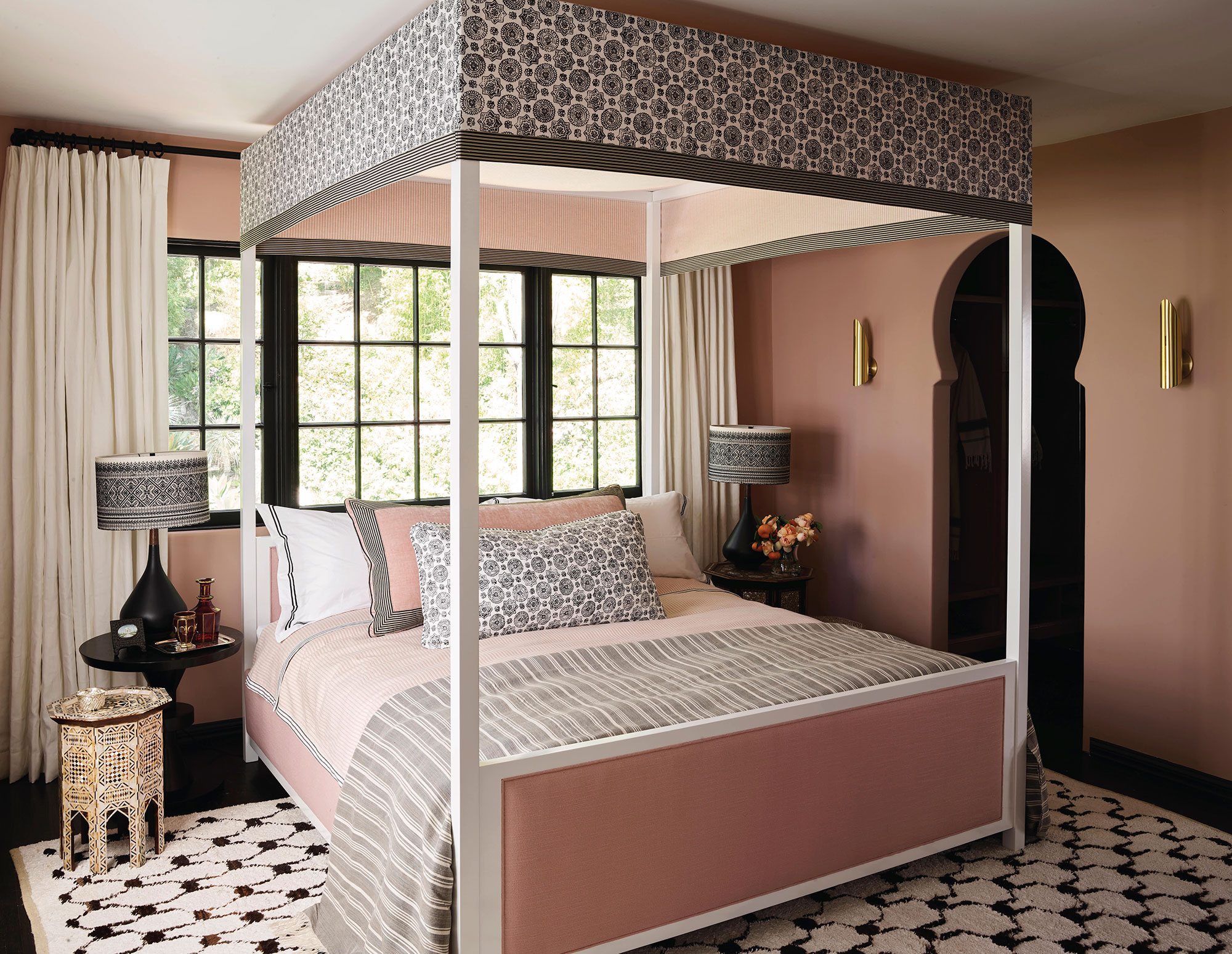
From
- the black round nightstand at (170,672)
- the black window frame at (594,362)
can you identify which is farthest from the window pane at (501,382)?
the black round nightstand at (170,672)

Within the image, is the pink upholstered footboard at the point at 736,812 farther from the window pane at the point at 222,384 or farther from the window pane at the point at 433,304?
the window pane at the point at 433,304

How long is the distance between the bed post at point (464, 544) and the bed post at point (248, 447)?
2.09m

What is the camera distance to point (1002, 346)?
5840mm

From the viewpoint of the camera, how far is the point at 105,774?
3.10 metres

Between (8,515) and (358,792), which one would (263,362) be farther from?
(358,792)

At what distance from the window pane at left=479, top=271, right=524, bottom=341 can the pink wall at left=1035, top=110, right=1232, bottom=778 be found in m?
2.39

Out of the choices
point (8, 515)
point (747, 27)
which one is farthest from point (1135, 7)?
point (8, 515)

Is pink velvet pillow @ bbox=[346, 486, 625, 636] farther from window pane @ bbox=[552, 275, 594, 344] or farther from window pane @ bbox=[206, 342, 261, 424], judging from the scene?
window pane @ bbox=[552, 275, 594, 344]

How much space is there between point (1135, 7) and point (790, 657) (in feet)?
6.87

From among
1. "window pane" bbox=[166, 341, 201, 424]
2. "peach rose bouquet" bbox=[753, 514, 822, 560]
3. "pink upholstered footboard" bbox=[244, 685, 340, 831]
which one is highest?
"window pane" bbox=[166, 341, 201, 424]

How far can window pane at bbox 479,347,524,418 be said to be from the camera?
4.85m

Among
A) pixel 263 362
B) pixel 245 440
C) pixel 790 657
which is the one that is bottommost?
pixel 790 657

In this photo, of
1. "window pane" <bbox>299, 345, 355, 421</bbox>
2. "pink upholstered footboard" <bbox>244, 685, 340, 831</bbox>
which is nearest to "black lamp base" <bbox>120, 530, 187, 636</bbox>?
"pink upholstered footboard" <bbox>244, 685, 340, 831</bbox>

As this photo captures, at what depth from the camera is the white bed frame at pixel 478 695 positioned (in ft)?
7.13
